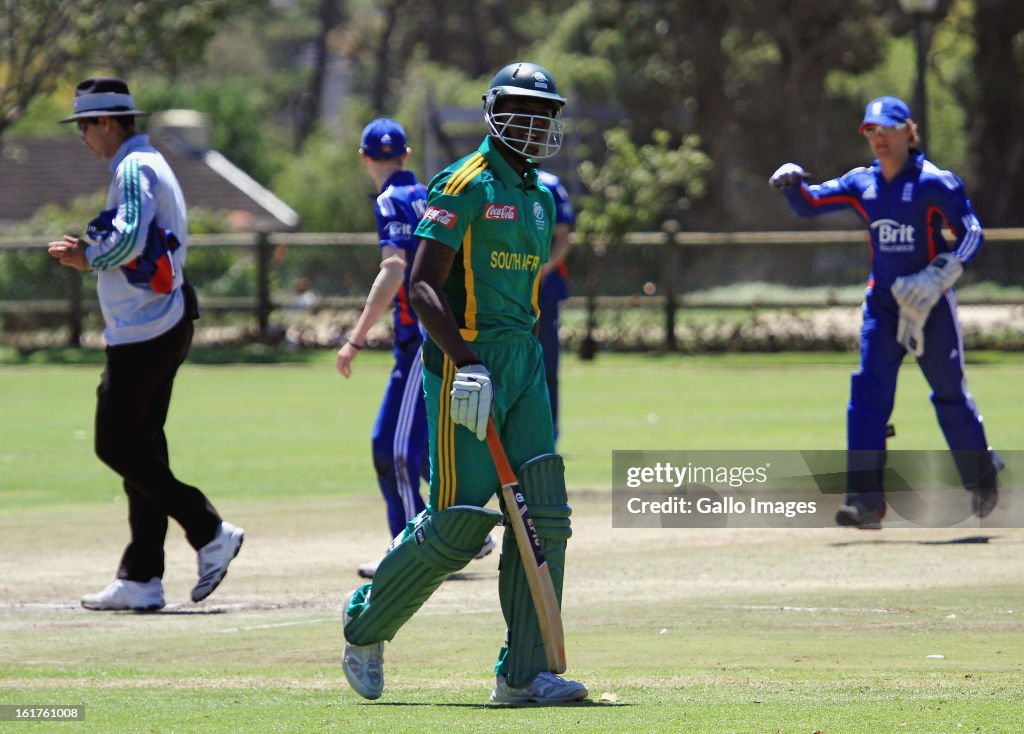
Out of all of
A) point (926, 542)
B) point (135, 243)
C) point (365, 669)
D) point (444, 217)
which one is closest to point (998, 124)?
point (926, 542)

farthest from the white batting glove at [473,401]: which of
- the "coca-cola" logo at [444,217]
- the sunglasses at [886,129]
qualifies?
the sunglasses at [886,129]

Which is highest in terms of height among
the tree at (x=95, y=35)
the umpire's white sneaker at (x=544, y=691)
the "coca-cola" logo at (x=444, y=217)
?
the tree at (x=95, y=35)

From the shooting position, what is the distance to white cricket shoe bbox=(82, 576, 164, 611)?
766 centimetres

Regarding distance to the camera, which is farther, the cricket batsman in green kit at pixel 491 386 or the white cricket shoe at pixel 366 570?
the white cricket shoe at pixel 366 570

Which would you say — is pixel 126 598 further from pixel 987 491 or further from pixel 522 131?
pixel 987 491

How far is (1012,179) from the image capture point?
43.1 metres

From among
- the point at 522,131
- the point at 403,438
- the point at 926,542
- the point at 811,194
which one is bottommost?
the point at 926,542

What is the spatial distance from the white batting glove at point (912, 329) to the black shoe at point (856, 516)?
91 centimetres

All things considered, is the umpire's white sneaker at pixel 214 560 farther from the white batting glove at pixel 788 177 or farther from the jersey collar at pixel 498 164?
the white batting glove at pixel 788 177

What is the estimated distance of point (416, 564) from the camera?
5699mm

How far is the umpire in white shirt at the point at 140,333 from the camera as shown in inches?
292

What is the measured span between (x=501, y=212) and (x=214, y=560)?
8.68 feet

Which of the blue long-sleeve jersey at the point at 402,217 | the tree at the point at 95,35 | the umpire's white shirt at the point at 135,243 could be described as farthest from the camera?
the tree at the point at 95,35

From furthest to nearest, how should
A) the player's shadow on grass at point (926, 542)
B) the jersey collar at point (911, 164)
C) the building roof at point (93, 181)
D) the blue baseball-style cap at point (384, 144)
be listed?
1. the building roof at point (93, 181)
2. the jersey collar at point (911, 164)
3. the player's shadow on grass at point (926, 542)
4. the blue baseball-style cap at point (384, 144)
